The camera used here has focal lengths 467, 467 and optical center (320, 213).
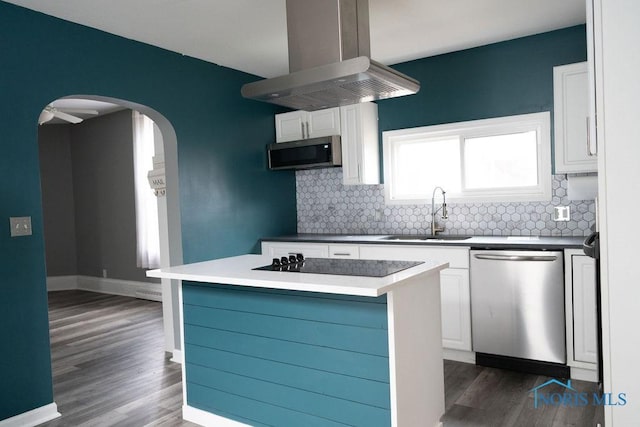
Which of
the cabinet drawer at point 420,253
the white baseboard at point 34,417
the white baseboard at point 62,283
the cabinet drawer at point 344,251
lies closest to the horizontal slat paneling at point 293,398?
the white baseboard at point 34,417

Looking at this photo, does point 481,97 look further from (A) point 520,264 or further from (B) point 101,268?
(B) point 101,268

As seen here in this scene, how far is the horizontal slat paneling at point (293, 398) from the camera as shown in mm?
2149

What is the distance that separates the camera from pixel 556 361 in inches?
127

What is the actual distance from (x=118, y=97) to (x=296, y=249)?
6.55 ft

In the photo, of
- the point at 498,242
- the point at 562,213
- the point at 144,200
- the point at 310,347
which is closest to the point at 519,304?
Result: the point at 498,242

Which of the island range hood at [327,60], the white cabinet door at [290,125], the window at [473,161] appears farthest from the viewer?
the white cabinet door at [290,125]

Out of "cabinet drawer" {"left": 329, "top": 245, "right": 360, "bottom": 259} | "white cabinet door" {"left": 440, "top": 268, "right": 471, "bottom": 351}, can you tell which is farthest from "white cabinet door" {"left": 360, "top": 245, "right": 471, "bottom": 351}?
"cabinet drawer" {"left": 329, "top": 245, "right": 360, "bottom": 259}

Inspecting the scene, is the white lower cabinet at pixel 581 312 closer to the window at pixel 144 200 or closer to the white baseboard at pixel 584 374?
the white baseboard at pixel 584 374

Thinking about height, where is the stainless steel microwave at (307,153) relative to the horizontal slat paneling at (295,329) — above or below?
above

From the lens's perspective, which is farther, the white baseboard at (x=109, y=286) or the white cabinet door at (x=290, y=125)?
the white baseboard at (x=109, y=286)

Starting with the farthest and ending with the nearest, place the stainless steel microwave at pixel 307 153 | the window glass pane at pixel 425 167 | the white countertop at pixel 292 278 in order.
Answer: the stainless steel microwave at pixel 307 153, the window glass pane at pixel 425 167, the white countertop at pixel 292 278

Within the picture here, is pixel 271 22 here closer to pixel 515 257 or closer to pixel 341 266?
pixel 341 266

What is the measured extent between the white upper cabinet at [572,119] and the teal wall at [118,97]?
277 centimetres

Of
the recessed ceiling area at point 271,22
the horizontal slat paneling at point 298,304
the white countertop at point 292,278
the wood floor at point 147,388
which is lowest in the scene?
the wood floor at point 147,388
